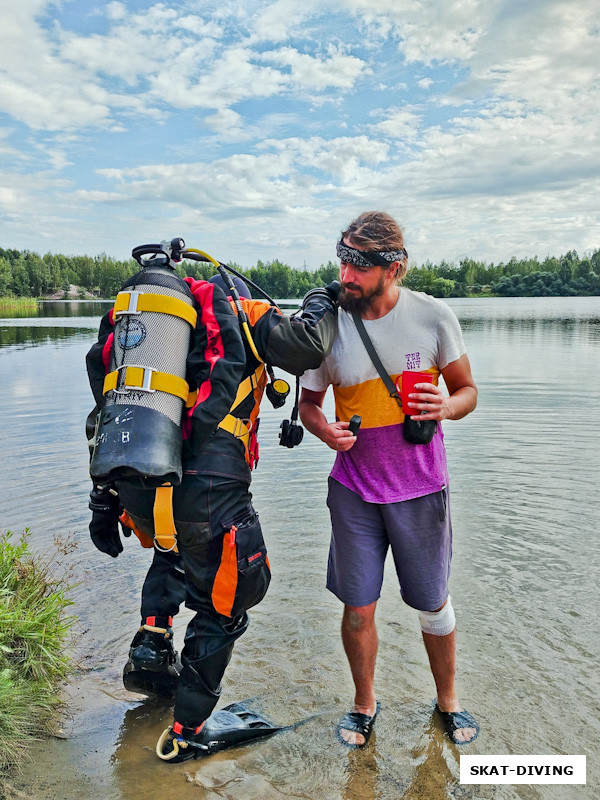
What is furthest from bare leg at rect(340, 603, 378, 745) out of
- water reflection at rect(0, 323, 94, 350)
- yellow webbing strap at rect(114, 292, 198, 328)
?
water reflection at rect(0, 323, 94, 350)

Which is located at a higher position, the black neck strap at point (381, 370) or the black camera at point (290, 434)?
the black neck strap at point (381, 370)

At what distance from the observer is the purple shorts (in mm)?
2939

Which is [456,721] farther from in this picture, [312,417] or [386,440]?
[312,417]

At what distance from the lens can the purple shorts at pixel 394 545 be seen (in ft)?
9.64

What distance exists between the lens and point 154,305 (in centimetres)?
266

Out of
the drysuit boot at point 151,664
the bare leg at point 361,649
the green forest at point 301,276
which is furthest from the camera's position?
the green forest at point 301,276

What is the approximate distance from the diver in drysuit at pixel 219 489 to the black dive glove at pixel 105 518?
0.87 ft

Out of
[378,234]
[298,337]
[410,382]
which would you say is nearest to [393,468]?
[410,382]

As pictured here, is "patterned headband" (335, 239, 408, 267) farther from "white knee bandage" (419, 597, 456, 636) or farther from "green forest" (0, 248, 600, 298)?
"green forest" (0, 248, 600, 298)

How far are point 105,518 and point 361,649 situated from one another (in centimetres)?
147

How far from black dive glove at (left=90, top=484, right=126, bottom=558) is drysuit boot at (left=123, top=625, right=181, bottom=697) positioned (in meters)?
0.49

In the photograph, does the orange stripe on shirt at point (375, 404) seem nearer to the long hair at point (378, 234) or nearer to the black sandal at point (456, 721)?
the long hair at point (378, 234)

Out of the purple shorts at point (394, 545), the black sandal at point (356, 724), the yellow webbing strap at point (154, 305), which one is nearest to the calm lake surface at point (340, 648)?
the black sandal at point (356, 724)

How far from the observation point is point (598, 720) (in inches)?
130
